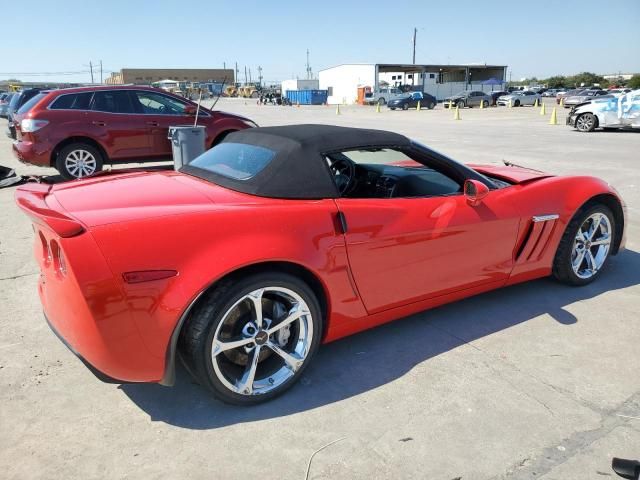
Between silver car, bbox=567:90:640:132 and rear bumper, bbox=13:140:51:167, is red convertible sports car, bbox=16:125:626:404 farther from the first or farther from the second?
silver car, bbox=567:90:640:132

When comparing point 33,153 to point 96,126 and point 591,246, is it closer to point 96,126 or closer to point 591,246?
point 96,126

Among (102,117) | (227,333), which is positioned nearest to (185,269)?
(227,333)

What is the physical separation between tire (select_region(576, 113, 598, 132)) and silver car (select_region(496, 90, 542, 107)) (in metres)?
26.3

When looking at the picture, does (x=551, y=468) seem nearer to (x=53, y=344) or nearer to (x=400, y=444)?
(x=400, y=444)

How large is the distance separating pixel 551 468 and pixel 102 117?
8.12 m

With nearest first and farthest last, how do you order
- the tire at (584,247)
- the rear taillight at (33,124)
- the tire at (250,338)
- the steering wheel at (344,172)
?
the tire at (250,338) → the steering wheel at (344,172) → the tire at (584,247) → the rear taillight at (33,124)

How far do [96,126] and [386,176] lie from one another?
6.29 metres

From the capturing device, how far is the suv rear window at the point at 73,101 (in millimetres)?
8031

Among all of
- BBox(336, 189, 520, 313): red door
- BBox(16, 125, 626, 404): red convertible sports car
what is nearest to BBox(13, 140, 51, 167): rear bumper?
BBox(16, 125, 626, 404): red convertible sports car

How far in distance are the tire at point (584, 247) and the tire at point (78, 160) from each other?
23.2ft

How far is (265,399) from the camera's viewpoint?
2578mm

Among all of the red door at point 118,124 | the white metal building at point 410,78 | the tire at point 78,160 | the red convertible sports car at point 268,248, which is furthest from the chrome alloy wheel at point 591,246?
the white metal building at point 410,78

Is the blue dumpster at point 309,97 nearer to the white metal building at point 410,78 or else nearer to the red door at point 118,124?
the white metal building at point 410,78

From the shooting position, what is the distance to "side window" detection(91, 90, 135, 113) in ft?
27.0
